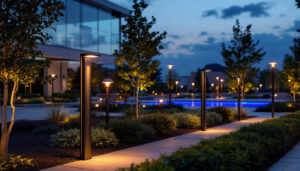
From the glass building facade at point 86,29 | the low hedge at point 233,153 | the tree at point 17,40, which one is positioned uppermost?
the glass building facade at point 86,29

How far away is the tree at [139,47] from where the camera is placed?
48.6ft

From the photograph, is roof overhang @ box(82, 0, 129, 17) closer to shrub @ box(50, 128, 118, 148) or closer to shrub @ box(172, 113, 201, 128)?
shrub @ box(172, 113, 201, 128)

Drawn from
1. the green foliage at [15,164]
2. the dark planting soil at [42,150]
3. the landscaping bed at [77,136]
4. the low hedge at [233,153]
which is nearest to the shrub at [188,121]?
the landscaping bed at [77,136]

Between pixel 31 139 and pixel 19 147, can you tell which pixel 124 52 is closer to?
pixel 31 139

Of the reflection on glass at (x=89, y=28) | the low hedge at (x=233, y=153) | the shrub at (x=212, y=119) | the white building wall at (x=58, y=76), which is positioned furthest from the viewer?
the white building wall at (x=58, y=76)

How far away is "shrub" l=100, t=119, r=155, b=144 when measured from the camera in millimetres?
10141

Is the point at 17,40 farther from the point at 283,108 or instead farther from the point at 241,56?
Result: the point at 283,108

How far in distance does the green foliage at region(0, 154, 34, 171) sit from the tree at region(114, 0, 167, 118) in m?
8.08

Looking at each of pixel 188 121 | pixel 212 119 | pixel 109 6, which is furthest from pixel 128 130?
pixel 109 6

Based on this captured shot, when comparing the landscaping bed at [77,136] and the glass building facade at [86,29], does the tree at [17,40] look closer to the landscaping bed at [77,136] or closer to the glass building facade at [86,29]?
the landscaping bed at [77,136]

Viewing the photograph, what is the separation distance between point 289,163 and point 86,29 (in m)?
32.1

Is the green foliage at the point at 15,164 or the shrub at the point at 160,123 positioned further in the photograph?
the shrub at the point at 160,123

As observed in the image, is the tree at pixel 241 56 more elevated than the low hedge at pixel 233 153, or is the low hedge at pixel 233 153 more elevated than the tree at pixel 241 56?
the tree at pixel 241 56

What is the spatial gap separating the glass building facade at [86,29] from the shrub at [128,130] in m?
23.5
